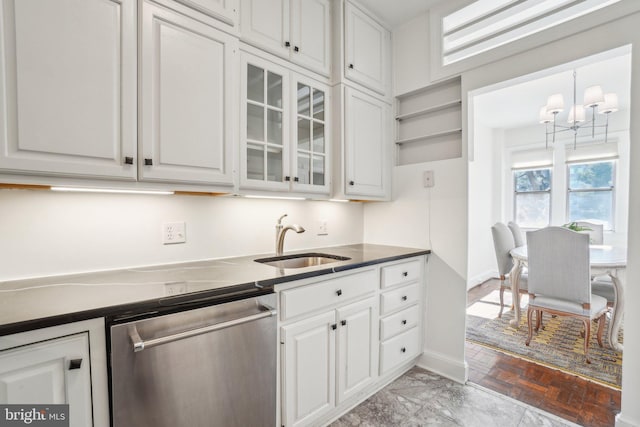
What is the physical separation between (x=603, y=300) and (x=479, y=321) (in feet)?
3.49

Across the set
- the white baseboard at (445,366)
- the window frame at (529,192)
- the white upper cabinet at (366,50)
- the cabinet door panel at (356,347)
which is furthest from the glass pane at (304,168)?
the window frame at (529,192)

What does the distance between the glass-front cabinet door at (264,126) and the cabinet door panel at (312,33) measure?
0.73 ft

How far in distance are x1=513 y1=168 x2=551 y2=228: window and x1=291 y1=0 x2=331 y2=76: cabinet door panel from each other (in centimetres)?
470

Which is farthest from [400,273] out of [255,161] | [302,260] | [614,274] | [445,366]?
[614,274]

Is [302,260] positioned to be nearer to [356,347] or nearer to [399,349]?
[356,347]

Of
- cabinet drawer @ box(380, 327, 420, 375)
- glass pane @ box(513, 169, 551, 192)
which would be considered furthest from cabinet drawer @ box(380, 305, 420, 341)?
glass pane @ box(513, 169, 551, 192)

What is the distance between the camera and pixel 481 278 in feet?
16.0

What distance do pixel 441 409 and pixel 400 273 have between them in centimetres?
84

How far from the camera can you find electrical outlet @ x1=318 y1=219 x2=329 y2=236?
2.40m

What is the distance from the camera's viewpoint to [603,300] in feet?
8.34

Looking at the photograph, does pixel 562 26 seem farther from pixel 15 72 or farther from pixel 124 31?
pixel 15 72

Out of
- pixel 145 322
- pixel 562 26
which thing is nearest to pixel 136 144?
pixel 145 322

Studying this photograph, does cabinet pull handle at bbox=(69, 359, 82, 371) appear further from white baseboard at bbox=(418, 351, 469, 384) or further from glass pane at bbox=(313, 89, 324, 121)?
white baseboard at bbox=(418, 351, 469, 384)

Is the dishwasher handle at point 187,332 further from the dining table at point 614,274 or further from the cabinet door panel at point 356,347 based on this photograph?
the dining table at point 614,274
